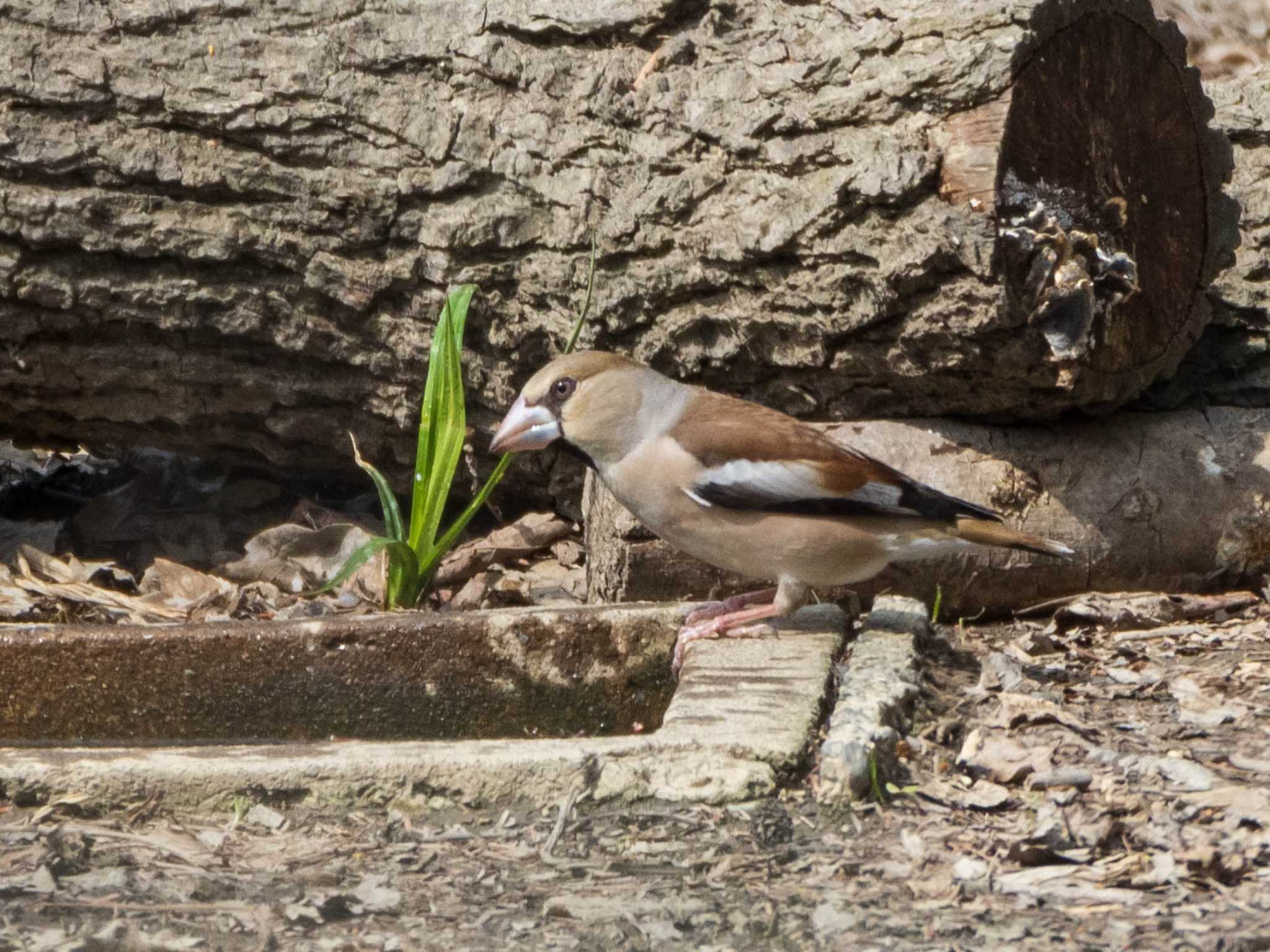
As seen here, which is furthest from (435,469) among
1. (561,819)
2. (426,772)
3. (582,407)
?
(561,819)

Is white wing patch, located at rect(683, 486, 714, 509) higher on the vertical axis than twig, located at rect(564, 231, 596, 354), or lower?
lower

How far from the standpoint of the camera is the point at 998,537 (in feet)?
12.8

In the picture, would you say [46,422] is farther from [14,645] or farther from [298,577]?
[14,645]

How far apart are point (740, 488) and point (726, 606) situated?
1.13 feet

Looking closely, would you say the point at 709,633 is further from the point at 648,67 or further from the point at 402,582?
the point at 648,67

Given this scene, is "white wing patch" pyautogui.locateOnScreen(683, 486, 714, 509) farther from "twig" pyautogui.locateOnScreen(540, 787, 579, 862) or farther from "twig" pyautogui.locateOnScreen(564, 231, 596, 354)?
"twig" pyautogui.locateOnScreen(540, 787, 579, 862)

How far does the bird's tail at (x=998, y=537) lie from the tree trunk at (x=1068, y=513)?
0.56 meters

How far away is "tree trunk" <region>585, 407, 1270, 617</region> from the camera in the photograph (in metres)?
4.54

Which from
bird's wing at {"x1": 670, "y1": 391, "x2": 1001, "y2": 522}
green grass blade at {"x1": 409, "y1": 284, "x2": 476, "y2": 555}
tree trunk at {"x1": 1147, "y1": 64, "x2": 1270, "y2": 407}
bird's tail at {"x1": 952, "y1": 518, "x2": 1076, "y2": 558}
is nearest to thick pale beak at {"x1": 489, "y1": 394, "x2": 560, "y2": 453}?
bird's wing at {"x1": 670, "y1": 391, "x2": 1001, "y2": 522}

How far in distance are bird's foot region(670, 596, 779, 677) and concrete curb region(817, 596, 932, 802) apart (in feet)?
0.84

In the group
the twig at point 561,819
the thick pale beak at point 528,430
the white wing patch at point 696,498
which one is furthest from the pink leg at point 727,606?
the twig at point 561,819

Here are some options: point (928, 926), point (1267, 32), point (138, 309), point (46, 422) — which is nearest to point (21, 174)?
point (138, 309)

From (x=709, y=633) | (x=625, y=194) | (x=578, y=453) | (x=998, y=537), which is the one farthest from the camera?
(x=625, y=194)

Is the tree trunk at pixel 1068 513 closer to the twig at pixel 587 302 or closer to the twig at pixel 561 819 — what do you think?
the twig at pixel 587 302
